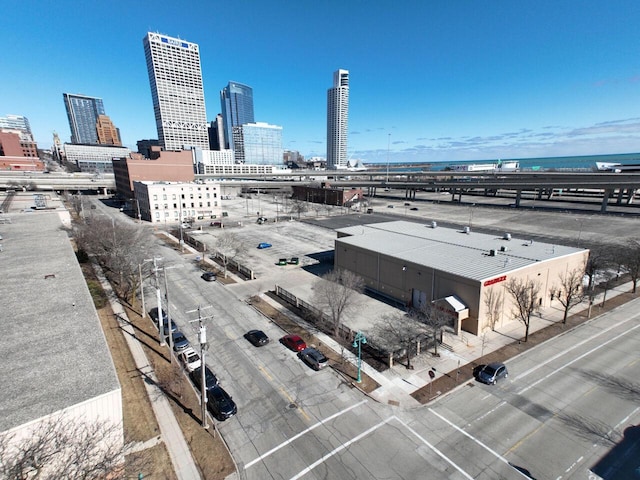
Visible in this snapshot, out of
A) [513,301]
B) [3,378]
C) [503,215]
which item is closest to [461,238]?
[513,301]

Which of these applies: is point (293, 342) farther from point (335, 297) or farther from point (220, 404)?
point (220, 404)

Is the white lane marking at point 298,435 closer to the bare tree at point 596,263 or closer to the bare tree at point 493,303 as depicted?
the bare tree at point 493,303

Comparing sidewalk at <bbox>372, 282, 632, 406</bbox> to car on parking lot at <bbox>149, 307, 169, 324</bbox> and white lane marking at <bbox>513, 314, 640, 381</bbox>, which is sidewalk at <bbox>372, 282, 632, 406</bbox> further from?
car on parking lot at <bbox>149, 307, 169, 324</bbox>

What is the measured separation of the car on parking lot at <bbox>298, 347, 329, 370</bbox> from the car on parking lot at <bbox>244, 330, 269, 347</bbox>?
3.49 meters

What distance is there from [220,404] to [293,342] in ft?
26.5

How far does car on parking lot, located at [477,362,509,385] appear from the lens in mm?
21156

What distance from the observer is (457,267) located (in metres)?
30.6

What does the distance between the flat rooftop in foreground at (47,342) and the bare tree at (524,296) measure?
29.5m

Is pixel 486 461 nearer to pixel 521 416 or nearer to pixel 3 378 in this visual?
pixel 521 416

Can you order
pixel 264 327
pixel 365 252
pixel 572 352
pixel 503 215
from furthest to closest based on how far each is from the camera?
pixel 503 215, pixel 365 252, pixel 264 327, pixel 572 352

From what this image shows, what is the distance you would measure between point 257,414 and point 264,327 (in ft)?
35.6

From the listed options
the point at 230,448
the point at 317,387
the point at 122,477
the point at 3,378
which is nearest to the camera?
the point at 122,477

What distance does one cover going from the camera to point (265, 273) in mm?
43812

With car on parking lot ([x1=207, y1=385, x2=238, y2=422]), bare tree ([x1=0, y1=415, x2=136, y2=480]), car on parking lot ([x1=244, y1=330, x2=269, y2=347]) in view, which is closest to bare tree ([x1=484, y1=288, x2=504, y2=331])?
car on parking lot ([x1=244, y1=330, x2=269, y2=347])
